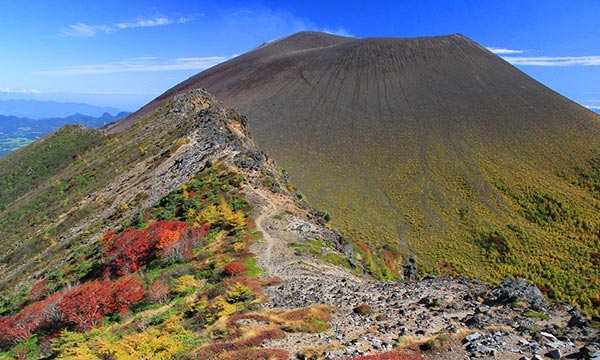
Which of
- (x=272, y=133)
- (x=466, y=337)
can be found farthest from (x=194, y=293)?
(x=272, y=133)

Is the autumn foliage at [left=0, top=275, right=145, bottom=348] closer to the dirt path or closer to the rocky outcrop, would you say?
the dirt path

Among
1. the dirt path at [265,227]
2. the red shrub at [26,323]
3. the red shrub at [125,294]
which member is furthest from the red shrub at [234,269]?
the red shrub at [26,323]

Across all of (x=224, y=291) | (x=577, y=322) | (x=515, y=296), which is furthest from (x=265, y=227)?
(x=577, y=322)

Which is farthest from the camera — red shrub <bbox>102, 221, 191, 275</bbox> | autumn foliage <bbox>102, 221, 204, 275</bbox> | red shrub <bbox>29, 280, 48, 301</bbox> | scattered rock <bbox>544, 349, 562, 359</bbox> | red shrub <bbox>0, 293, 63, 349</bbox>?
red shrub <bbox>29, 280, 48, 301</bbox>

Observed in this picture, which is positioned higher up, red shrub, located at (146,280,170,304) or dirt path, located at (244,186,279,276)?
dirt path, located at (244,186,279,276)

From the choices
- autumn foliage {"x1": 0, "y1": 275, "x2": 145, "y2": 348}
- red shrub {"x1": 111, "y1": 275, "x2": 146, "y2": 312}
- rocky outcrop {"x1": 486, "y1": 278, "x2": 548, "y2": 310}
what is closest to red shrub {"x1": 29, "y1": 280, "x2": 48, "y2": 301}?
autumn foliage {"x1": 0, "y1": 275, "x2": 145, "y2": 348}

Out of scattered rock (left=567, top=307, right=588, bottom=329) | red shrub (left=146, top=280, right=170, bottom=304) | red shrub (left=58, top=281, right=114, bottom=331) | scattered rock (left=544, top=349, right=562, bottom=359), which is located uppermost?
scattered rock (left=544, top=349, right=562, bottom=359)

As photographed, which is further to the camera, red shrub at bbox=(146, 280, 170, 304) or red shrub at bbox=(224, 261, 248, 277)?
red shrub at bbox=(224, 261, 248, 277)

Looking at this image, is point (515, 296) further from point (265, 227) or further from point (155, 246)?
point (155, 246)
